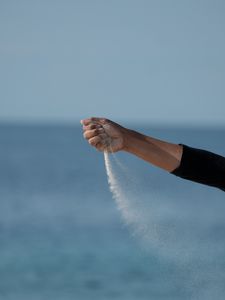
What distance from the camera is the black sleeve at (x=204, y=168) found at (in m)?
3.65

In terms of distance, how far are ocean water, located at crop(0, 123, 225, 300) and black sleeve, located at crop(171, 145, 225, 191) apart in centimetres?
17

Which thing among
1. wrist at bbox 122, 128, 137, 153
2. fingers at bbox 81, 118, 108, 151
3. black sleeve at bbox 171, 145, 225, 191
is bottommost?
black sleeve at bbox 171, 145, 225, 191

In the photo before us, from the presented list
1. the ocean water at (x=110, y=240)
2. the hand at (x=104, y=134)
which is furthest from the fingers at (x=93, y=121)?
the ocean water at (x=110, y=240)

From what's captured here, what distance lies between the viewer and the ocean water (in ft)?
12.2

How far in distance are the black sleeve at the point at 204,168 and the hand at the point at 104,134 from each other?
9.7 inches

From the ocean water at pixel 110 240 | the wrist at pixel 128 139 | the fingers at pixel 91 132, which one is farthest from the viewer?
the ocean water at pixel 110 240

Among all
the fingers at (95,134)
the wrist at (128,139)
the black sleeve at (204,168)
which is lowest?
the black sleeve at (204,168)

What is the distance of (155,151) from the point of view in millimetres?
3688

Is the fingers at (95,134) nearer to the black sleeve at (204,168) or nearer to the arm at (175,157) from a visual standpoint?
the arm at (175,157)

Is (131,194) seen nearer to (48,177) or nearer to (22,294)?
(22,294)

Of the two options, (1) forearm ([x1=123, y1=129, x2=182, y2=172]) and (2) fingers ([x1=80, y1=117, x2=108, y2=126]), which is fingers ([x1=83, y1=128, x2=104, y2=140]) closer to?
(2) fingers ([x1=80, y1=117, x2=108, y2=126])

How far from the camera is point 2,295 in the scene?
1720cm

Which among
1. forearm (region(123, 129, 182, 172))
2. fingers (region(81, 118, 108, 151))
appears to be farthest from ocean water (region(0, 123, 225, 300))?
fingers (region(81, 118, 108, 151))

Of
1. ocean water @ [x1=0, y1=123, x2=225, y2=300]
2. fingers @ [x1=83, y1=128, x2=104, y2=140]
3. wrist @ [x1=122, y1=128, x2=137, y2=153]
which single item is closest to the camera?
fingers @ [x1=83, y1=128, x2=104, y2=140]
